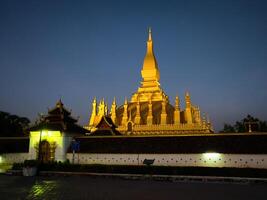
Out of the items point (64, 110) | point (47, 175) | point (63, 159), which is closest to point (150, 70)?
point (64, 110)

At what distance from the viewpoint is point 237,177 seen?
2069 cm

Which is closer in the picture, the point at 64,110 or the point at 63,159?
the point at 63,159

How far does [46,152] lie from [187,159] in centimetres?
1435

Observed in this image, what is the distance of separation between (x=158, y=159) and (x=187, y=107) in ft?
88.0

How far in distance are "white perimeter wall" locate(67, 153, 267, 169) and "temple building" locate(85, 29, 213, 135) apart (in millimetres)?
19456

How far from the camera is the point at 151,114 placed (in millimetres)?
51562

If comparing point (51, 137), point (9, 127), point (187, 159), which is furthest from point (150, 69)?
point (187, 159)

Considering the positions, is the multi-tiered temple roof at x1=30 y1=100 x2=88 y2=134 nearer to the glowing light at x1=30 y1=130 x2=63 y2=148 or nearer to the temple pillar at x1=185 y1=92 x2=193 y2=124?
the glowing light at x1=30 y1=130 x2=63 y2=148

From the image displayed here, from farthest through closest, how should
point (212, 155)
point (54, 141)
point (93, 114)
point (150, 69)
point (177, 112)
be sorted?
point (150, 69)
point (93, 114)
point (177, 112)
point (54, 141)
point (212, 155)

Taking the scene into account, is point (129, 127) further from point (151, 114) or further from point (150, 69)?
point (150, 69)

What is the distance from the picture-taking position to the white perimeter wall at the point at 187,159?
23812mm

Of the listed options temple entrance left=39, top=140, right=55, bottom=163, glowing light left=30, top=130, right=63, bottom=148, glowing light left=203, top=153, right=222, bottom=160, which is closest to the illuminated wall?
glowing light left=30, top=130, right=63, bottom=148

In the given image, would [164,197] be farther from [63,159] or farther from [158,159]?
[63,159]

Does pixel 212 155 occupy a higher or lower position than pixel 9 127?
lower
